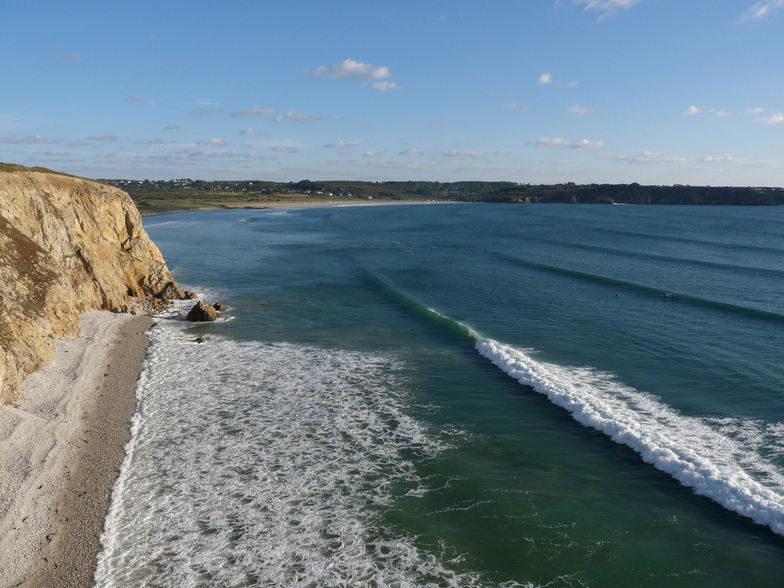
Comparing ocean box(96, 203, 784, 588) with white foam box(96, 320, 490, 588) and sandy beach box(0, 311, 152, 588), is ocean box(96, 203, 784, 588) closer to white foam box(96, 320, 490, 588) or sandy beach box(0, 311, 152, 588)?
white foam box(96, 320, 490, 588)

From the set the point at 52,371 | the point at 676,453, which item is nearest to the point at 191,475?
the point at 52,371

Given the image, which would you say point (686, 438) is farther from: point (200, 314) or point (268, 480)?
point (200, 314)

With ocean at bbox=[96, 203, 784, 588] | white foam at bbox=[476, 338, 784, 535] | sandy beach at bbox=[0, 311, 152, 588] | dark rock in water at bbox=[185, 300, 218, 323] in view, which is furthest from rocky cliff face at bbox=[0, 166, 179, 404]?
white foam at bbox=[476, 338, 784, 535]

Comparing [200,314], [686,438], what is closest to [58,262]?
[200,314]

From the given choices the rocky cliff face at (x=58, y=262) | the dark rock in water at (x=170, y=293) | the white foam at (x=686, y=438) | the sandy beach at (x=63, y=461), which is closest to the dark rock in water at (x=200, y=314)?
the rocky cliff face at (x=58, y=262)

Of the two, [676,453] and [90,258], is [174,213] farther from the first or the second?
[676,453]

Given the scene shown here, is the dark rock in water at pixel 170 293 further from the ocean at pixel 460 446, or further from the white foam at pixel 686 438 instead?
the white foam at pixel 686 438
